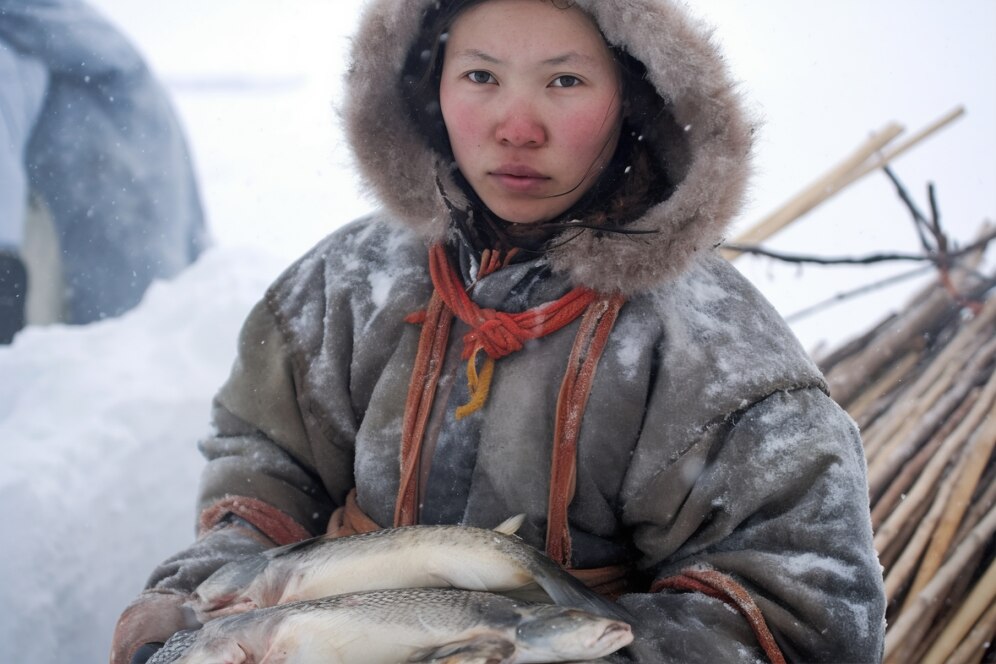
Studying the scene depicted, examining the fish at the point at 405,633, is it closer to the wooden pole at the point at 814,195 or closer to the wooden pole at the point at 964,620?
the wooden pole at the point at 964,620

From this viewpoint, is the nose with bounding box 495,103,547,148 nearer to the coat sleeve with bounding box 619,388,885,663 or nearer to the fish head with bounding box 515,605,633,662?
the coat sleeve with bounding box 619,388,885,663

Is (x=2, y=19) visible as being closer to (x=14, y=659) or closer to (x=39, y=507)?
(x=39, y=507)

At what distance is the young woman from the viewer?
1.05m

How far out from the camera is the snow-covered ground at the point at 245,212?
1958mm

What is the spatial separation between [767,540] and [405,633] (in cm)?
44

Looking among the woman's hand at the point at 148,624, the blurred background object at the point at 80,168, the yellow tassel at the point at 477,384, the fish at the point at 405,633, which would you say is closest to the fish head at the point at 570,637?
the fish at the point at 405,633

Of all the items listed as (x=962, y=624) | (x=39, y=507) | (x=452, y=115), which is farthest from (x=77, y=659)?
(x=962, y=624)

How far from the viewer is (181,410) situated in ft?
7.95

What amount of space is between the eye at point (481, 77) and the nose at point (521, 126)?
0.07m

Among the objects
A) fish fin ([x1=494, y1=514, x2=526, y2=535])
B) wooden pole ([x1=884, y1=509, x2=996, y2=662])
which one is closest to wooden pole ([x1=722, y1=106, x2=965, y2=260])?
wooden pole ([x1=884, y1=509, x2=996, y2=662])

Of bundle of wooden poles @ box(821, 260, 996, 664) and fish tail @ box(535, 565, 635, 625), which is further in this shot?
bundle of wooden poles @ box(821, 260, 996, 664)

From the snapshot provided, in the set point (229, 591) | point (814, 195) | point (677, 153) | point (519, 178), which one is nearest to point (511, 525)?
point (229, 591)

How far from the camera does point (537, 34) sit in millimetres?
1144

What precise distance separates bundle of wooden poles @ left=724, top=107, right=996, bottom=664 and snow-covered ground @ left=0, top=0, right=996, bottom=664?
40 centimetres
